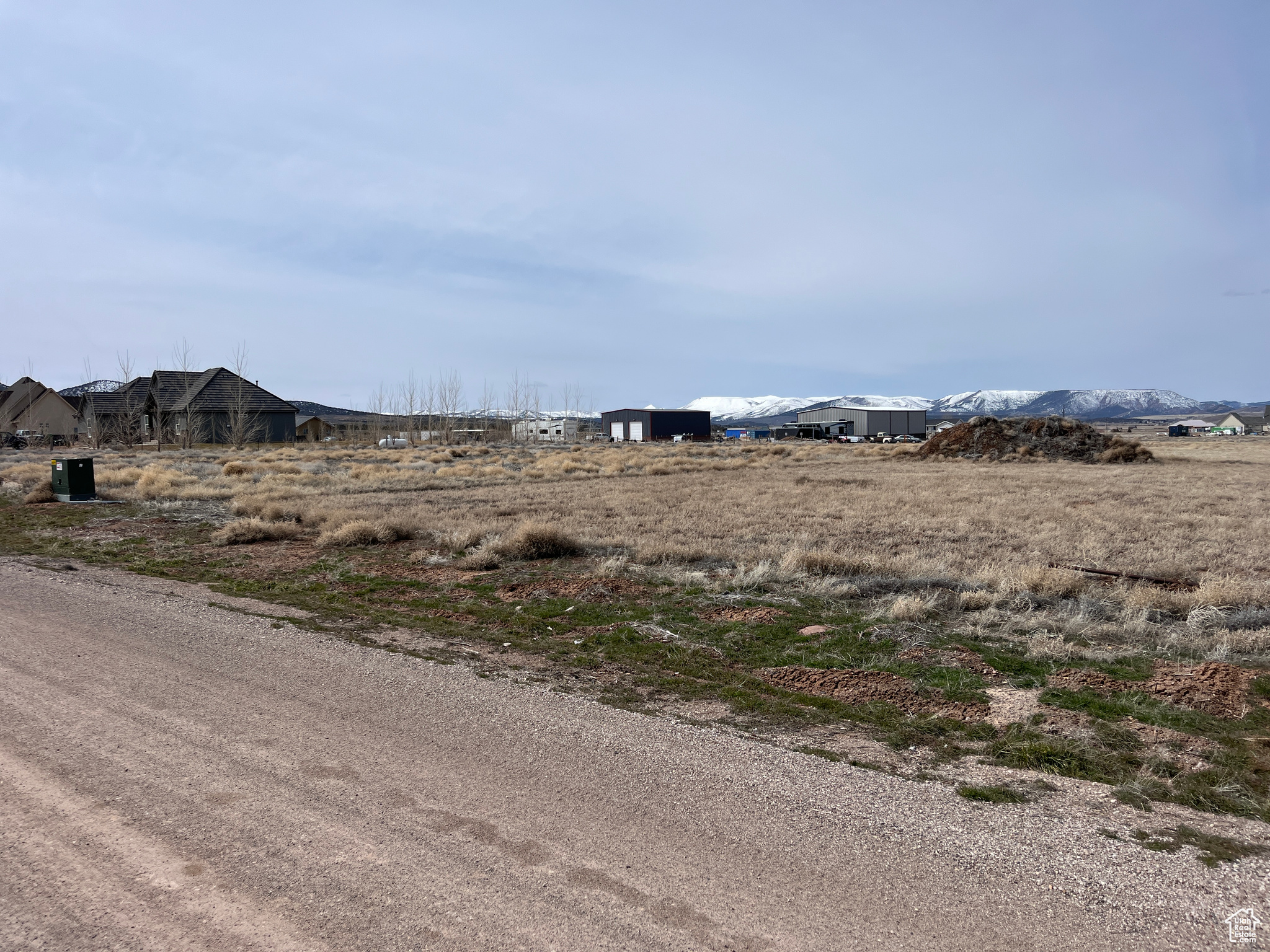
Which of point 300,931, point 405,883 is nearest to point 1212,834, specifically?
point 405,883

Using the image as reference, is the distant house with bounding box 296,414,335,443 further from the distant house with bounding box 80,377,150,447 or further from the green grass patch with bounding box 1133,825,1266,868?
the green grass patch with bounding box 1133,825,1266,868

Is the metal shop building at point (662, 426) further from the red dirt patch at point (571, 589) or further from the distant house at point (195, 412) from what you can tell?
the red dirt patch at point (571, 589)

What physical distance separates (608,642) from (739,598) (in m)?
2.49

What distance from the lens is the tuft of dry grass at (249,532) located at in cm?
1444

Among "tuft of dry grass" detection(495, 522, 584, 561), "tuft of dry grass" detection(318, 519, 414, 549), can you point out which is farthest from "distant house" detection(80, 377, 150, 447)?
"tuft of dry grass" detection(495, 522, 584, 561)

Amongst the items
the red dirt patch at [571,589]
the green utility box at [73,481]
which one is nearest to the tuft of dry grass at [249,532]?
the red dirt patch at [571,589]

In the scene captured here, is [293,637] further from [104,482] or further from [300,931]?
[104,482]

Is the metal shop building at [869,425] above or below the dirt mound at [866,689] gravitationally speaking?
above

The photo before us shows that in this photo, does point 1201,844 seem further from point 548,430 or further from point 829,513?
point 548,430

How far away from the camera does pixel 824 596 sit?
31.9 ft

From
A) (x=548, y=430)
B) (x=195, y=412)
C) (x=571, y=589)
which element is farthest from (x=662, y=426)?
(x=571, y=589)

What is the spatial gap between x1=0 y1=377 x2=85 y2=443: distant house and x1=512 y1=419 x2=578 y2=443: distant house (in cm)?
4860

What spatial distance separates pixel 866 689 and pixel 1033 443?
165 ft

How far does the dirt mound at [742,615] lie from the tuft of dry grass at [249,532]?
33.9 ft
